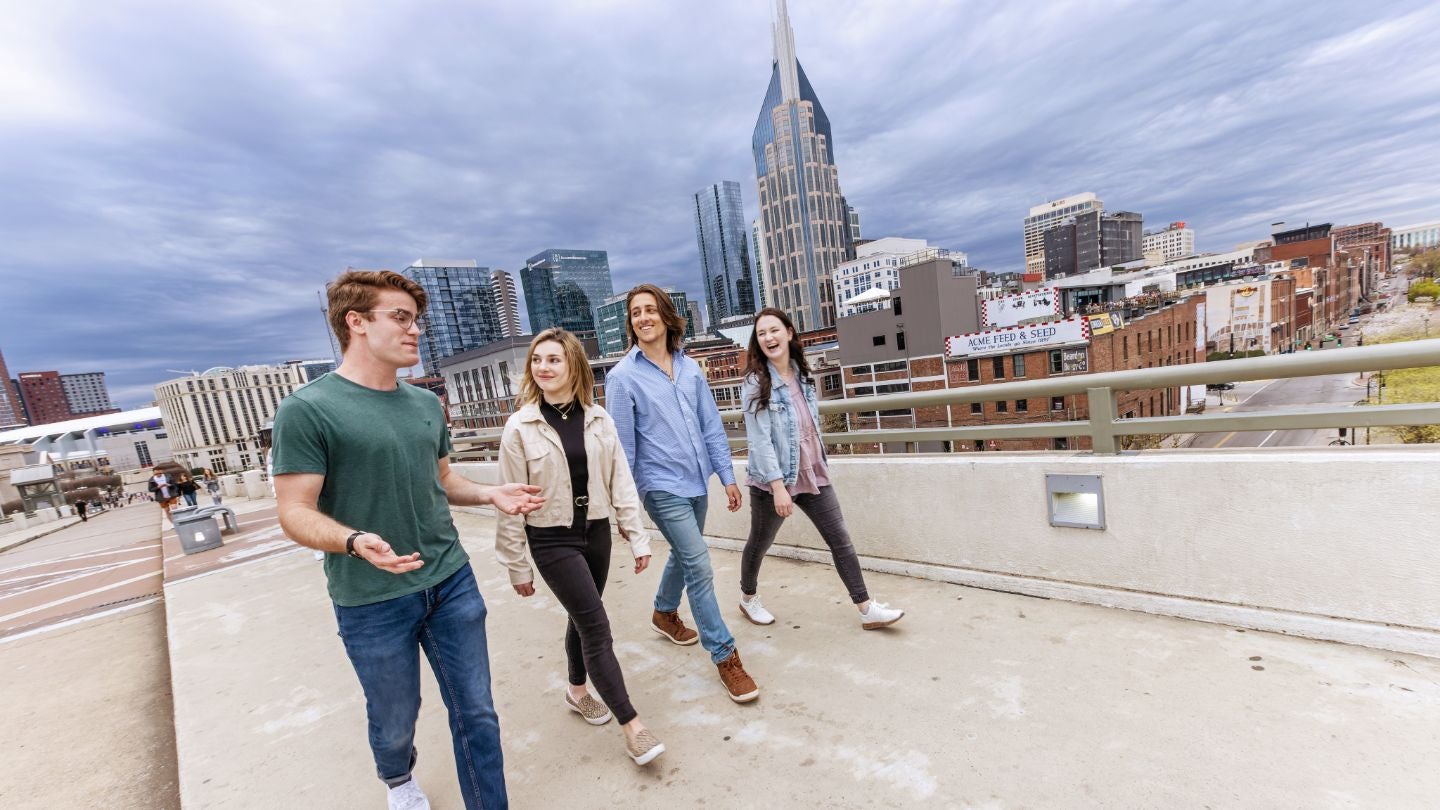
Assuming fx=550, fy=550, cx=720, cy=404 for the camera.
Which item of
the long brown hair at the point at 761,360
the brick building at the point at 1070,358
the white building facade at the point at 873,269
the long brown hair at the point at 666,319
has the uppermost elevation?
the white building facade at the point at 873,269

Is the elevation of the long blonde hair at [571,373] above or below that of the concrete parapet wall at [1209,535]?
above

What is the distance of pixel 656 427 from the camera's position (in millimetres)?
2609

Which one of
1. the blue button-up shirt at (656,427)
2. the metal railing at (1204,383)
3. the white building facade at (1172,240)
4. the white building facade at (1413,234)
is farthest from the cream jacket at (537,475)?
the white building facade at (1172,240)

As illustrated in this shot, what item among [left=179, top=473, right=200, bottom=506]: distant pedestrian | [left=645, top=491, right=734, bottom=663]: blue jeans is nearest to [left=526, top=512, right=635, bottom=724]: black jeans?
[left=645, top=491, right=734, bottom=663]: blue jeans

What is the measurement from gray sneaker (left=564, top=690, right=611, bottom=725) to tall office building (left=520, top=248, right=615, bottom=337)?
182953mm

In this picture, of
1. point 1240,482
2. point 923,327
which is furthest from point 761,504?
point 923,327

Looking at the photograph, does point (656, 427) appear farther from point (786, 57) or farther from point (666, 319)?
point (786, 57)

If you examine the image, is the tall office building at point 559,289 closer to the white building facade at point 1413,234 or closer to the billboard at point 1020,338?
the billboard at point 1020,338

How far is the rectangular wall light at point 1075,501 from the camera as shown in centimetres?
276

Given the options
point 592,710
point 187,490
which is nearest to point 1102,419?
point 592,710

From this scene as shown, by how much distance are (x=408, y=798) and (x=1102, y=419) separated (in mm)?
3421

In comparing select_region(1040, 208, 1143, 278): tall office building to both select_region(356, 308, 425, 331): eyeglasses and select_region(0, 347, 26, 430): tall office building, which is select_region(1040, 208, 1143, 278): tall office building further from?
select_region(0, 347, 26, 430): tall office building

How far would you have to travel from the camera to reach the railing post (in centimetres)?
276

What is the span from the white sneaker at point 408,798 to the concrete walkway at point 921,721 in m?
0.14
